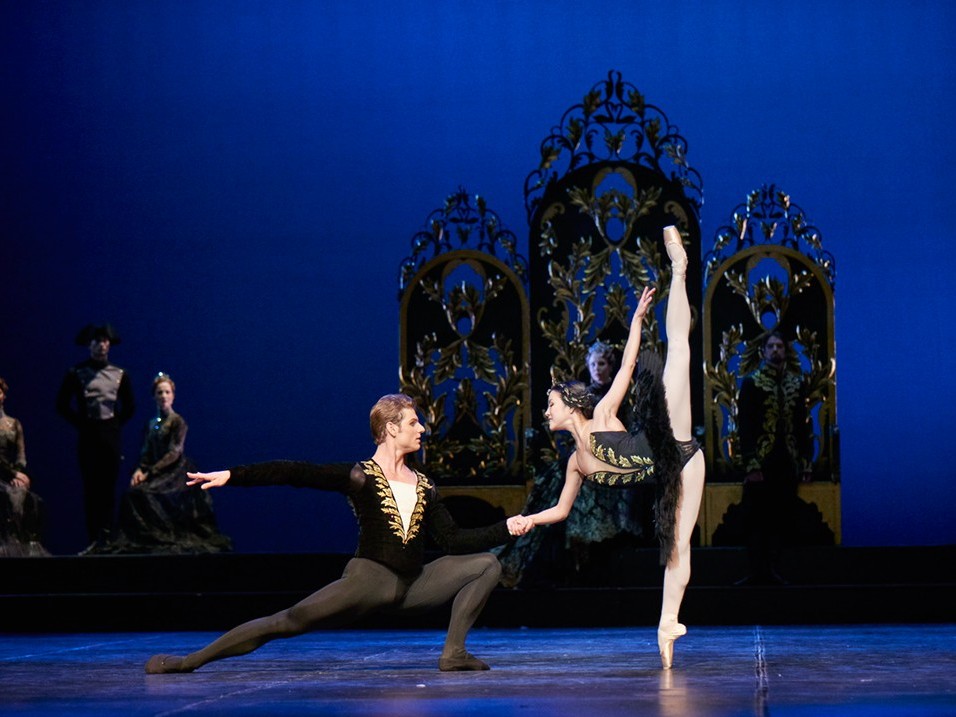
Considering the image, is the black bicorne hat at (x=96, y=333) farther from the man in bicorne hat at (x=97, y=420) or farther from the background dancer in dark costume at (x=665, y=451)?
the background dancer in dark costume at (x=665, y=451)

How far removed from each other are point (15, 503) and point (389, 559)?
166 inches

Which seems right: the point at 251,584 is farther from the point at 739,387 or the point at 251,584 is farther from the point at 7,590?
the point at 739,387

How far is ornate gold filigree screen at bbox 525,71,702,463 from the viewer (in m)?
7.91

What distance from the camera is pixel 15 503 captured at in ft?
26.1

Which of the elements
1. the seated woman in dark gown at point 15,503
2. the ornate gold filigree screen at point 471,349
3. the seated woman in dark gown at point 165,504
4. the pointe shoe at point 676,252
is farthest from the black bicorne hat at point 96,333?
the pointe shoe at point 676,252

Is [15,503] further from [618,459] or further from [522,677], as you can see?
[522,677]

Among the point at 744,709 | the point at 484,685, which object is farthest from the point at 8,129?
the point at 744,709

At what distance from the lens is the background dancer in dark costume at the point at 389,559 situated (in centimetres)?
427

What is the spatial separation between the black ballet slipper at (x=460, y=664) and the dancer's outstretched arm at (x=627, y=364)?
3.66 feet

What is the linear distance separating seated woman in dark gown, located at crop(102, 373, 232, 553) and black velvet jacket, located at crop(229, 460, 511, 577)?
3755mm

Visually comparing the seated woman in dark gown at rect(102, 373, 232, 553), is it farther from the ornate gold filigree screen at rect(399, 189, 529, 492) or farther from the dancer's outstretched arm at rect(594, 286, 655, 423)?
the dancer's outstretched arm at rect(594, 286, 655, 423)

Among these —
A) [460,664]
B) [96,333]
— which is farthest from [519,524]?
[96,333]

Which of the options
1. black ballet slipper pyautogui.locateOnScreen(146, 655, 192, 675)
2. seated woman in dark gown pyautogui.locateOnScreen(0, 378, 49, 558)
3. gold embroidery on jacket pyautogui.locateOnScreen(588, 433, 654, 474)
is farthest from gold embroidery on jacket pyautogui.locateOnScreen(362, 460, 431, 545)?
seated woman in dark gown pyautogui.locateOnScreen(0, 378, 49, 558)

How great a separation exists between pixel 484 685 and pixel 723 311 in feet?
13.9
